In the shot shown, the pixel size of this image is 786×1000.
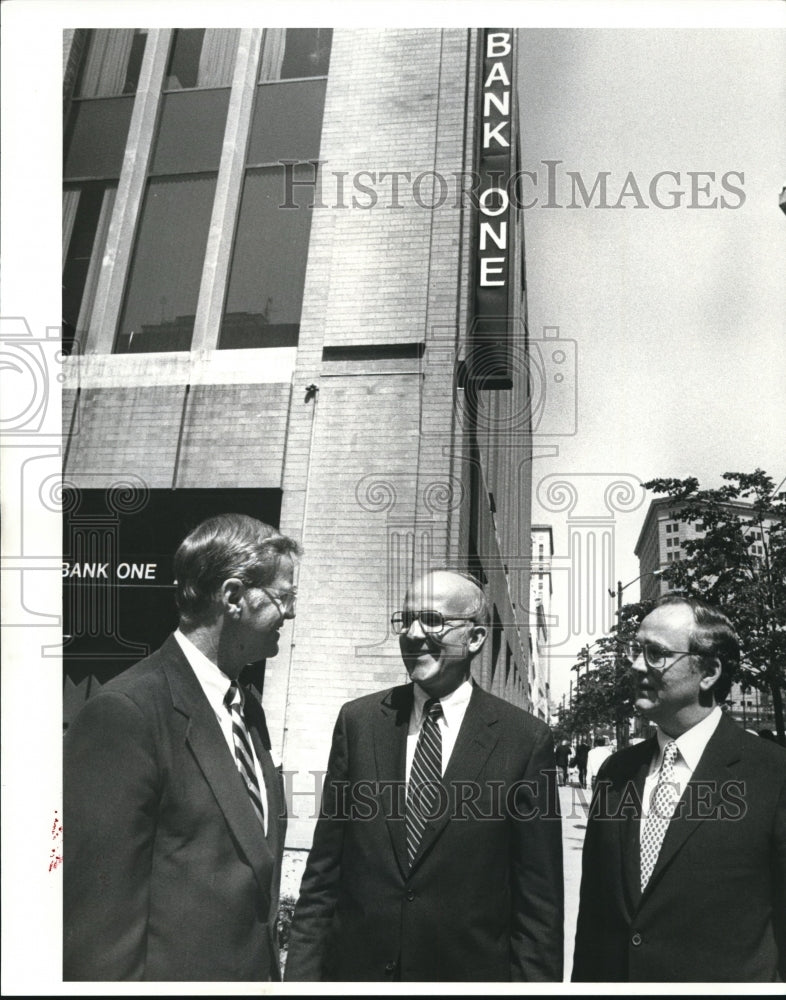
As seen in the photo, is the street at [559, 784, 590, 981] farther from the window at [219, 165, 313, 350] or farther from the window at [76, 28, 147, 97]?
the window at [76, 28, 147, 97]

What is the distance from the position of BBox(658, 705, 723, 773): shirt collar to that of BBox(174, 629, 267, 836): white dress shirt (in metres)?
2.62

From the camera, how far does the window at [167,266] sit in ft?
23.4

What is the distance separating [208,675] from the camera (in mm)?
5719

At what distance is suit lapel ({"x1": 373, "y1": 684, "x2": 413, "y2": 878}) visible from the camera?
18.0 ft

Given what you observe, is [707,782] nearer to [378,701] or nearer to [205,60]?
[378,701]

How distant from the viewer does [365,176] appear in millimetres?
6824

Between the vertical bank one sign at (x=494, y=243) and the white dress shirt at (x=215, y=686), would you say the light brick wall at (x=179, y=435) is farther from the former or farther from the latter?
the vertical bank one sign at (x=494, y=243)

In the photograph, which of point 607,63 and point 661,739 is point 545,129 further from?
point 661,739

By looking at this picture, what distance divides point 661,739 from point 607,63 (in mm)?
5010

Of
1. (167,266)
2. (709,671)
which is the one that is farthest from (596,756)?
(167,266)

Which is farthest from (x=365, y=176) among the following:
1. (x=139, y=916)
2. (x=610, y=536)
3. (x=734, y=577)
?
(x=139, y=916)

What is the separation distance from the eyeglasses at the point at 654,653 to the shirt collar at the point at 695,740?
0.39m

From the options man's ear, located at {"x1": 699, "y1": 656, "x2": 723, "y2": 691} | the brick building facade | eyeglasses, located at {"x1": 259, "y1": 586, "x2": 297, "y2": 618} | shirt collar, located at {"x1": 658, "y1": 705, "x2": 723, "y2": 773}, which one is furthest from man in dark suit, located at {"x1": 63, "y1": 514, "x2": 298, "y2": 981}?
man's ear, located at {"x1": 699, "y1": 656, "x2": 723, "y2": 691}

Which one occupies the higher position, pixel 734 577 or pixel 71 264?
pixel 71 264
